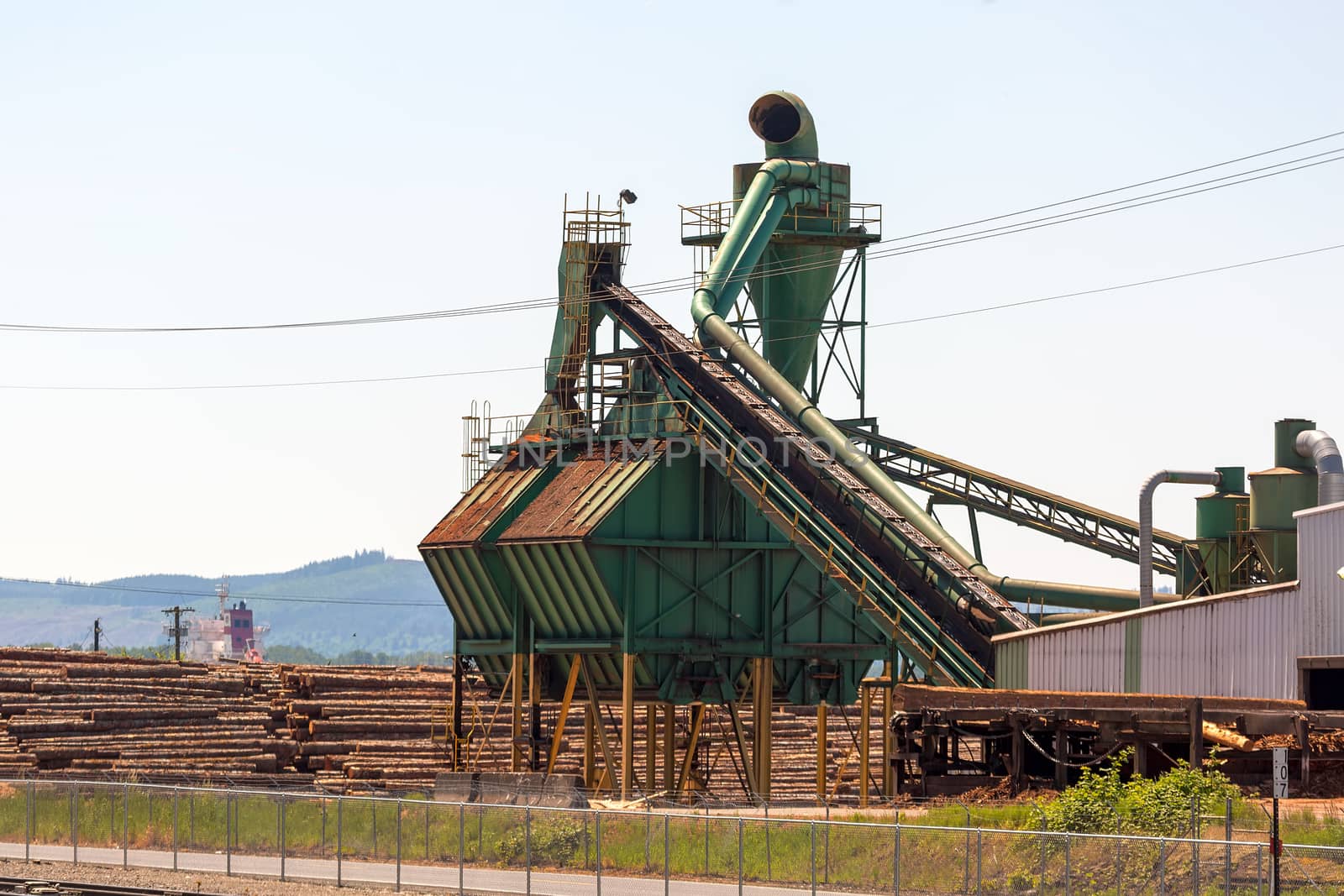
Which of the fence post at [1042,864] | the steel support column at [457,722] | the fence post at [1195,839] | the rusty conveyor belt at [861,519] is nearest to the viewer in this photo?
the fence post at [1195,839]

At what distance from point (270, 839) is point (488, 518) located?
17.9 m

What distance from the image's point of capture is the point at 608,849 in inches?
1401

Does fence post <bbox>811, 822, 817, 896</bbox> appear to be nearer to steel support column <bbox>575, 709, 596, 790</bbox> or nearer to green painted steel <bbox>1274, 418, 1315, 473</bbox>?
green painted steel <bbox>1274, 418, 1315, 473</bbox>

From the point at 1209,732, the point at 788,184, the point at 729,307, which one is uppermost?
the point at 788,184

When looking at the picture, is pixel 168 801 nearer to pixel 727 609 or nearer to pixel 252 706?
pixel 727 609

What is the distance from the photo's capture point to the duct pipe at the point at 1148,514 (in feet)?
148

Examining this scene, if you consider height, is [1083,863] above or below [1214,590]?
below

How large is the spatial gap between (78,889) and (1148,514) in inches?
979

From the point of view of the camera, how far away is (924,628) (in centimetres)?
4534

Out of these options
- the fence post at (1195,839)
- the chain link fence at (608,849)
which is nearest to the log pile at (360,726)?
the chain link fence at (608,849)

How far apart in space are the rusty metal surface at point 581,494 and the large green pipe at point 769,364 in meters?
4.06

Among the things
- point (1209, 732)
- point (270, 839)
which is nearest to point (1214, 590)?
point (1209, 732)

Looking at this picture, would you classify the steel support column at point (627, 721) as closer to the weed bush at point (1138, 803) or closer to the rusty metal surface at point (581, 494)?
the rusty metal surface at point (581, 494)

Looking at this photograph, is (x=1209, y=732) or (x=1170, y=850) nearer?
(x=1170, y=850)
